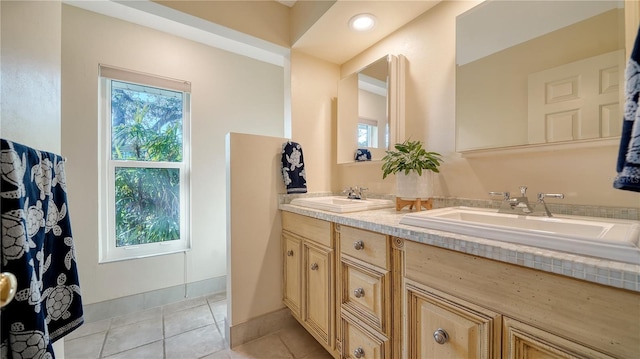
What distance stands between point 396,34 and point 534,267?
5.48ft

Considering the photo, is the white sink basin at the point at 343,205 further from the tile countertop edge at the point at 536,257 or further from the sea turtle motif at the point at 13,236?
the sea turtle motif at the point at 13,236

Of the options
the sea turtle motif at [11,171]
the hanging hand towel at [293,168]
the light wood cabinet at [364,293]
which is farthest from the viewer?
the hanging hand towel at [293,168]

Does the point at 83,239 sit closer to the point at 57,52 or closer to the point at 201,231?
the point at 201,231

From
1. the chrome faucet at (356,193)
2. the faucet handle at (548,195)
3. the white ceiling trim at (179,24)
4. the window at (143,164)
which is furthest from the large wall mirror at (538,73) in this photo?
the window at (143,164)

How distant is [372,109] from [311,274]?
1271mm

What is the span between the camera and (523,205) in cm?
102

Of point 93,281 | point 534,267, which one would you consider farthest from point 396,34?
point 93,281

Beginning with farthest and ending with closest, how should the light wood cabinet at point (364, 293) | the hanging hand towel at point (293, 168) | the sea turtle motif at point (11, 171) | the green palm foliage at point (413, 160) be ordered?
the hanging hand towel at point (293, 168)
the green palm foliage at point (413, 160)
the light wood cabinet at point (364, 293)
the sea turtle motif at point (11, 171)

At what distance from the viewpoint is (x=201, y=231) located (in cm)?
232

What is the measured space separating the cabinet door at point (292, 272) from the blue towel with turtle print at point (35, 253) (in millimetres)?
1051

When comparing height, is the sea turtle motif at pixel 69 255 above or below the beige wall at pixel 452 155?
below

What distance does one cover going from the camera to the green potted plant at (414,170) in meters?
1.30

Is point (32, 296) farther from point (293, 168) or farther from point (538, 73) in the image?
point (538, 73)

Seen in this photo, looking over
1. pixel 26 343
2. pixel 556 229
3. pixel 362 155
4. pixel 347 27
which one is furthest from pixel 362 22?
pixel 26 343
